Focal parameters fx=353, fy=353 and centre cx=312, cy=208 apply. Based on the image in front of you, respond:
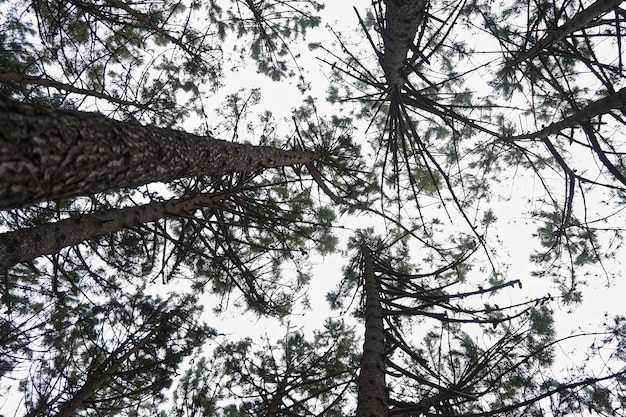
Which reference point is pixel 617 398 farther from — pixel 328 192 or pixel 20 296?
pixel 20 296

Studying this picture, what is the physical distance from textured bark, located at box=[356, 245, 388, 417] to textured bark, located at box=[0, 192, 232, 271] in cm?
213

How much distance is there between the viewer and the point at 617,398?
4508mm

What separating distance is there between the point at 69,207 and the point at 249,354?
139 inches

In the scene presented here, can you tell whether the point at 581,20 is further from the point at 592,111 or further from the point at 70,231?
the point at 70,231

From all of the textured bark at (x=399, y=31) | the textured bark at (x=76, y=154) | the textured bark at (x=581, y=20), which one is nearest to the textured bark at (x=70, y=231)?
the textured bark at (x=76, y=154)

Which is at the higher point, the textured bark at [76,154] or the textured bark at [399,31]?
the textured bark at [399,31]

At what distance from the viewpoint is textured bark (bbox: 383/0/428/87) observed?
288 cm

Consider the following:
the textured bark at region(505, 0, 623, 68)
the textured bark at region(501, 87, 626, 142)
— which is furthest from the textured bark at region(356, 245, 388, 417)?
the textured bark at region(505, 0, 623, 68)

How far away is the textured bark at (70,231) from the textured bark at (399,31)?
82.3 inches

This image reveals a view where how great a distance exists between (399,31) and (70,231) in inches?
131

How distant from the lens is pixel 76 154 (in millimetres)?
1577

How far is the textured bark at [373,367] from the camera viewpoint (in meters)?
2.88

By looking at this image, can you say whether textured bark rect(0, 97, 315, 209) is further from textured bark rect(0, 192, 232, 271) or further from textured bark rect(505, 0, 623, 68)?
textured bark rect(505, 0, 623, 68)

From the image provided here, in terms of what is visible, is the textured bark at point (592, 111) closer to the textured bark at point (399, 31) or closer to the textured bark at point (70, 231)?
the textured bark at point (399, 31)
